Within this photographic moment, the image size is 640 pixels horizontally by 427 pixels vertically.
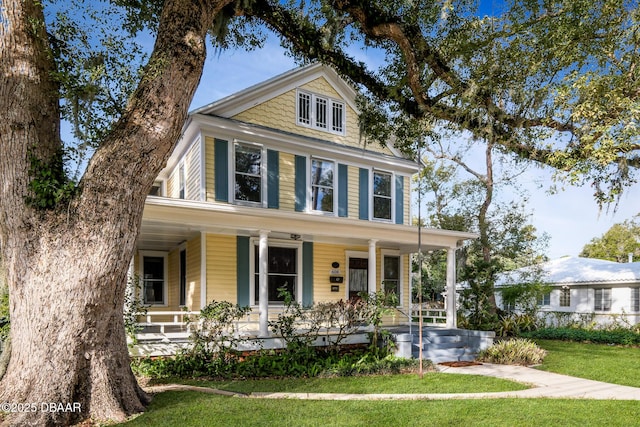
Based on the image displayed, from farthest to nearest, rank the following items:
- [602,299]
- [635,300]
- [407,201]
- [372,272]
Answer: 1. [602,299]
2. [635,300]
3. [407,201]
4. [372,272]

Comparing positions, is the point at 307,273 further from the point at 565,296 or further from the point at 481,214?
the point at 565,296

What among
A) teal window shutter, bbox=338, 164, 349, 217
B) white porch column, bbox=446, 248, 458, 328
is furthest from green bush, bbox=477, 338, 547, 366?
teal window shutter, bbox=338, 164, 349, 217

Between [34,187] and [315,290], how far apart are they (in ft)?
26.3

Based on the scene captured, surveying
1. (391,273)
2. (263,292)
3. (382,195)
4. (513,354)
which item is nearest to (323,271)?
(391,273)

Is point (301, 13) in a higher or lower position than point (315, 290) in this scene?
higher

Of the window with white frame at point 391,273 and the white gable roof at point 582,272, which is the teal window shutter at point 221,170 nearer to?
the window with white frame at point 391,273

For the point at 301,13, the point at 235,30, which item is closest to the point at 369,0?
the point at 301,13

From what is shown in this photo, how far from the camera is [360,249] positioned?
43.3 feet

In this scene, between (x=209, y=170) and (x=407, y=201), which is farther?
(x=407, y=201)

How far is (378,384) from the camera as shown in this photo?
24.8 feet

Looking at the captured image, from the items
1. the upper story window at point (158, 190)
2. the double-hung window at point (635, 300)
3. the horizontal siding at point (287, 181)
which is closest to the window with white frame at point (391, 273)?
the horizontal siding at point (287, 181)

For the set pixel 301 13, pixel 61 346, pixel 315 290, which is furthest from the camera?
pixel 315 290

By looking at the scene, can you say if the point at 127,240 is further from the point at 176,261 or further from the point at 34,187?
the point at 176,261

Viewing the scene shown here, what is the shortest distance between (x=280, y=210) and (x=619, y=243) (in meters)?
39.2
